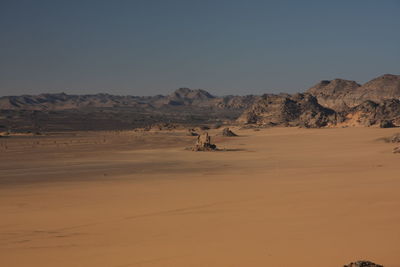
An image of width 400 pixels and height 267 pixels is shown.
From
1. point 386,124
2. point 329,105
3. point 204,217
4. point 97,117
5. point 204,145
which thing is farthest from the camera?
point 97,117

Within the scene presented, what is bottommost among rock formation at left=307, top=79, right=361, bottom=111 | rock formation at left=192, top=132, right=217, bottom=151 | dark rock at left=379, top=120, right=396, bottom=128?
rock formation at left=192, top=132, right=217, bottom=151

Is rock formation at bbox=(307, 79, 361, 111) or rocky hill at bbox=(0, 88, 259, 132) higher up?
rock formation at bbox=(307, 79, 361, 111)

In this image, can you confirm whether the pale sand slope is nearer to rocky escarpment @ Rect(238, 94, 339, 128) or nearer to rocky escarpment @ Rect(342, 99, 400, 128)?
rocky escarpment @ Rect(342, 99, 400, 128)

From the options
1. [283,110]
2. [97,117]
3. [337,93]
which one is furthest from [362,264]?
[97,117]

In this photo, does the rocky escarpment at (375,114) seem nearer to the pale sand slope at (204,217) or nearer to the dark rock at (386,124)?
the dark rock at (386,124)

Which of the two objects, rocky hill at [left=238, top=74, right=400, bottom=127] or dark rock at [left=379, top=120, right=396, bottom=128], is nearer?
dark rock at [left=379, top=120, right=396, bottom=128]

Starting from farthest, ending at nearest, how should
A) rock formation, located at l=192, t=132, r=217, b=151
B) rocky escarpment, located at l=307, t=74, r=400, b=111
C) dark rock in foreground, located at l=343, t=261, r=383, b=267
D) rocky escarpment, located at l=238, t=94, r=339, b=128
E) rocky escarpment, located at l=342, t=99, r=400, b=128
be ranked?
1. rocky escarpment, located at l=307, t=74, r=400, b=111
2. rocky escarpment, located at l=238, t=94, r=339, b=128
3. rocky escarpment, located at l=342, t=99, r=400, b=128
4. rock formation, located at l=192, t=132, r=217, b=151
5. dark rock in foreground, located at l=343, t=261, r=383, b=267

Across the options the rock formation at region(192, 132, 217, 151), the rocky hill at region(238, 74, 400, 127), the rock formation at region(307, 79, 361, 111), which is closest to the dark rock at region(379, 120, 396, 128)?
the rocky hill at region(238, 74, 400, 127)

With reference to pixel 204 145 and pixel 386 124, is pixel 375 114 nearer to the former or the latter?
pixel 386 124
